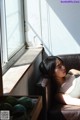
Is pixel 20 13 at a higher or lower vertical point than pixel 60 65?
higher

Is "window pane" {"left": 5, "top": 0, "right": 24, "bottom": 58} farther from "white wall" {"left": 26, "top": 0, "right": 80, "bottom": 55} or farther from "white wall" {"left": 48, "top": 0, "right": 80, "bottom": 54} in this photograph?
"white wall" {"left": 48, "top": 0, "right": 80, "bottom": 54}

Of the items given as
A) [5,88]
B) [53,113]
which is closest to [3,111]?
[5,88]

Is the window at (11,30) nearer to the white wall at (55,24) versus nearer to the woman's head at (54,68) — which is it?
the white wall at (55,24)

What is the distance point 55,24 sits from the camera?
4.07 m

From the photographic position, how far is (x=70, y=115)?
3014 millimetres

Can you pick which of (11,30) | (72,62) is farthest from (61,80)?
(11,30)

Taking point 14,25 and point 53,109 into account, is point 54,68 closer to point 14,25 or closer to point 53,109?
point 53,109

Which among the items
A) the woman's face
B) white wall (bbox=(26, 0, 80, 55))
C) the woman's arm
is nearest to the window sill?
white wall (bbox=(26, 0, 80, 55))

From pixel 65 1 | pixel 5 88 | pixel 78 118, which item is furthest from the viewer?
pixel 65 1

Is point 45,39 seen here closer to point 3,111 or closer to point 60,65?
point 60,65

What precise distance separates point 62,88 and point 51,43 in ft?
3.13

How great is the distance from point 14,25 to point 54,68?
76 cm

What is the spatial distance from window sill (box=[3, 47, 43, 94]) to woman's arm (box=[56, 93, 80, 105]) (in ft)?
1.58

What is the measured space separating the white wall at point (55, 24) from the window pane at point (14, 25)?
0.49 feet
